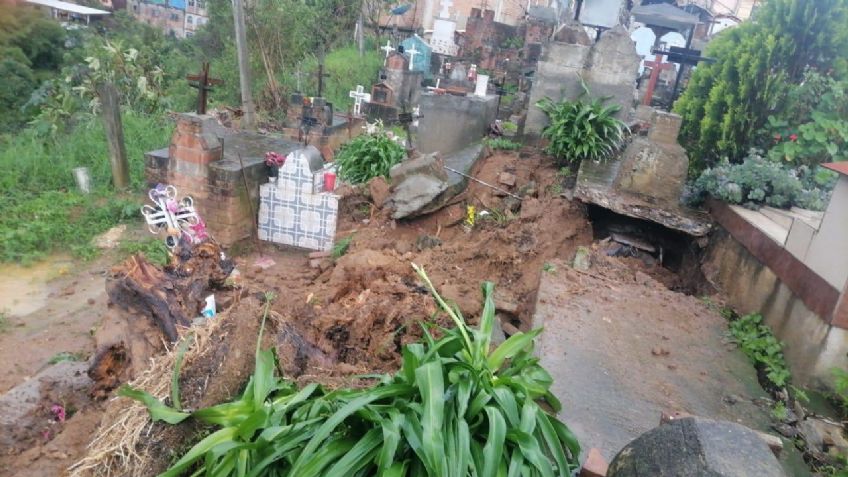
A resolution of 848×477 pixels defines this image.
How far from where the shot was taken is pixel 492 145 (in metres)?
A: 8.27

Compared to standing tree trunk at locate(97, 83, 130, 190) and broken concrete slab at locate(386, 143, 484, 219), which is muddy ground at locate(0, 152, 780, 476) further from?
standing tree trunk at locate(97, 83, 130, 190)

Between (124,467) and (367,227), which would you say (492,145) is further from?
(124,467)

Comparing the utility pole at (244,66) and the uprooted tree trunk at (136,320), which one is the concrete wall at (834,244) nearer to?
the uprooted tree trunk at (136,320)

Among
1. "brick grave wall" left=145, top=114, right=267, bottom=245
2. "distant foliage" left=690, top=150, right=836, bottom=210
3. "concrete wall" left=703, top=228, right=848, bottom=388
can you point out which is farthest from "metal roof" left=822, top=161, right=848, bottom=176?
"brick grave wall" left=145, top=114, right=267, bottom=245

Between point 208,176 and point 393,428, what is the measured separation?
520cm

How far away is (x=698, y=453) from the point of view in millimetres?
1678

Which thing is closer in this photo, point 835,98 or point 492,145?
point 835,98

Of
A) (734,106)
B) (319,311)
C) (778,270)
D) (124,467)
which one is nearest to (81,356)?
(319,311)

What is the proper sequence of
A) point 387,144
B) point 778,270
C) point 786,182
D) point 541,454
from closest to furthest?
Result: point 541,454, point 778,270, point 786,182, point 387,144

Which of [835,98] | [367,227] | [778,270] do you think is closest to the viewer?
[778,270]

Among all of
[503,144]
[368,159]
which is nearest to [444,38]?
[503,144]

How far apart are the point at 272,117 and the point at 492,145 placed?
7235mm

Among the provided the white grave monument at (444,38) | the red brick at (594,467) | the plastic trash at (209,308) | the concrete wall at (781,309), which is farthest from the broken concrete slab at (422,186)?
the white grave monument at (444,38)

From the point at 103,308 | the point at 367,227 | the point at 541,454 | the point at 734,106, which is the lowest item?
the point at 103,308
